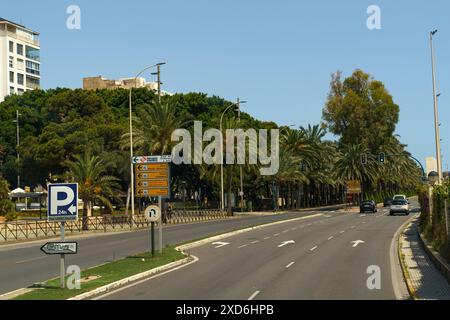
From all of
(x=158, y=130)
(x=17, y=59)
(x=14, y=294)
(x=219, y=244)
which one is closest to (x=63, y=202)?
(x=14, y=294)

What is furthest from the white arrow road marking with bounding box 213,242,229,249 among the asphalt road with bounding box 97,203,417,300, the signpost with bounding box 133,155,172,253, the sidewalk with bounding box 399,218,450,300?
the sidewalk with bounding box 399,218,450,300

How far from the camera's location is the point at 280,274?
60.7 ft

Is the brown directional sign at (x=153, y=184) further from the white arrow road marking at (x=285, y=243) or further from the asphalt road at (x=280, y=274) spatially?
the white arrow road marking at (x=285, y=243)

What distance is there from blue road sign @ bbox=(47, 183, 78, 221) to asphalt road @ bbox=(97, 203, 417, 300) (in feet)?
7.83

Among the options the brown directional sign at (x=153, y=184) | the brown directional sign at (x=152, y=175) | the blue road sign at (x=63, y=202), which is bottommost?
the blue road sign at (x=63, y=202)

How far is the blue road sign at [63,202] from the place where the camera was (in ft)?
53.2

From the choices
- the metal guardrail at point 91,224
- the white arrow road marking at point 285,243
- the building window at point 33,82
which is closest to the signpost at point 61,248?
the white arrow road marking at point 285,243

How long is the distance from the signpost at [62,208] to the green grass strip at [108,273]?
0.75 metres

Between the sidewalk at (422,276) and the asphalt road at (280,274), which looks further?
the asphalt road at (280,274)

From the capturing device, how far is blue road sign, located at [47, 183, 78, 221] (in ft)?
53.2

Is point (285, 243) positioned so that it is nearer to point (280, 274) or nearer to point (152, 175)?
point (152, 175)
